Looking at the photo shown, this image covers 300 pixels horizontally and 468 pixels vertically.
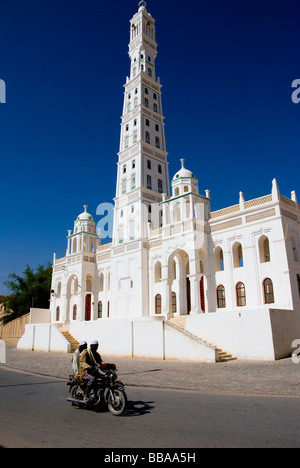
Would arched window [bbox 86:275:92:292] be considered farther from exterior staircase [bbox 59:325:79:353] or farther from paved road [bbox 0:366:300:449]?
paved road [bbox 0:366:300:449]

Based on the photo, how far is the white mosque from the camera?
53.9ft

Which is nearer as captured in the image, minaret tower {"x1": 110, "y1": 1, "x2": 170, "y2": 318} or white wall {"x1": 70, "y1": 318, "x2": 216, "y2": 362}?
white wall {"x1": 70, "y1": 318, "x2": 216, "y2": 362}

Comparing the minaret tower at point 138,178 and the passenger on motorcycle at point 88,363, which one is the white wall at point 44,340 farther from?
the passenger on motorcycle at point 88,363

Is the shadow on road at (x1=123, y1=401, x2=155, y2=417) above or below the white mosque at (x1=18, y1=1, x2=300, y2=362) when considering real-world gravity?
below

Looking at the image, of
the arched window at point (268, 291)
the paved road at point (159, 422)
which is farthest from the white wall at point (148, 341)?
the paved road at point (159, 422)

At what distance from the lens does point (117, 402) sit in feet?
20.5

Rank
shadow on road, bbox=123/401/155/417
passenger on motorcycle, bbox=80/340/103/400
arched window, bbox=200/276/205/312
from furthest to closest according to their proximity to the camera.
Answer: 1. arched window, bbox=200/276/205/312
2. passenger on motorcycle, bbox=80/340/103/400
3. shadow on road, bbox=123/401/155/417

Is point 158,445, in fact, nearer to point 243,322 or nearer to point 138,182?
point 243,322

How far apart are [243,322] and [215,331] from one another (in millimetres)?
1668

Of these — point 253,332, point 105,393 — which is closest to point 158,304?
point 253,332

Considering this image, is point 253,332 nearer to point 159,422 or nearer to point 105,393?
point 105,393

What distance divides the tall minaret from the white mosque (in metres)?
0.11

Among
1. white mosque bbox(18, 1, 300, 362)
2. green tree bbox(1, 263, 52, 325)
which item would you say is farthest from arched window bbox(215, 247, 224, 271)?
green tree bbox(1, 263, 52, 325)

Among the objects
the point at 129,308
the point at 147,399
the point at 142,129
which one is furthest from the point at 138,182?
the point at 147,399
